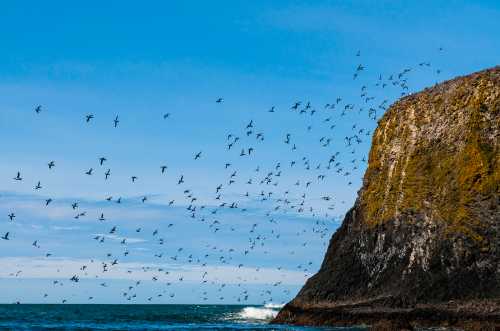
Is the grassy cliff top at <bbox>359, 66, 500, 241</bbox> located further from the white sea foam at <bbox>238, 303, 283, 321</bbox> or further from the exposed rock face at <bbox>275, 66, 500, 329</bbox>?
the white sea foam at <bbox>238, 303, 283, 321</bbox>

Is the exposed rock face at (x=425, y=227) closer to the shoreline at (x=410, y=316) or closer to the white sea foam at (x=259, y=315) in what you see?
the shoreline at (x=410, y=316)

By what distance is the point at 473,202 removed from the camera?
65.8 metres

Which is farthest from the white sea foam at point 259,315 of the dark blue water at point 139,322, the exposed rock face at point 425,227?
the exposed rock face at point 425,227

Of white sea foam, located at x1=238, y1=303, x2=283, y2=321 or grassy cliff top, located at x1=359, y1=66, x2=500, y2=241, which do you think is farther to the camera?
white sea foam, located at x1=238, y1=303, x2=283, y2=321

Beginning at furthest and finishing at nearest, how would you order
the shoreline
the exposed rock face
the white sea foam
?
the white sea foam < the exposed rock face < the shoreline

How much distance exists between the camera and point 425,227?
6769 centimetres

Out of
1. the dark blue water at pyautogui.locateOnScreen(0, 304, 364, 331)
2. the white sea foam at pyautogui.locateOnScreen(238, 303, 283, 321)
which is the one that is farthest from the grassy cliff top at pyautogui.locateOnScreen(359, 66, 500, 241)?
the white sea foam at pyautogui.locateOnScreen(238, 303, 283, 321)

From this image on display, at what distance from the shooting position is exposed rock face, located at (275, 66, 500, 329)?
61.8 m

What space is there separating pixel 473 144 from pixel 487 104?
413cm

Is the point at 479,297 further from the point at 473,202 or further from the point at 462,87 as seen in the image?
the point at 462,87

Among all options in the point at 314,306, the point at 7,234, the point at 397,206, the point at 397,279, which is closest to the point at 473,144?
the point at 397,206

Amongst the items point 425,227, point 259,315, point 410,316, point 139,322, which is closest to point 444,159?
point 425,227

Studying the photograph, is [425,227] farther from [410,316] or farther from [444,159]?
[410,316]

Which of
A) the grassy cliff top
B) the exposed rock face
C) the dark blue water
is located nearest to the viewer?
the exposed rock face
